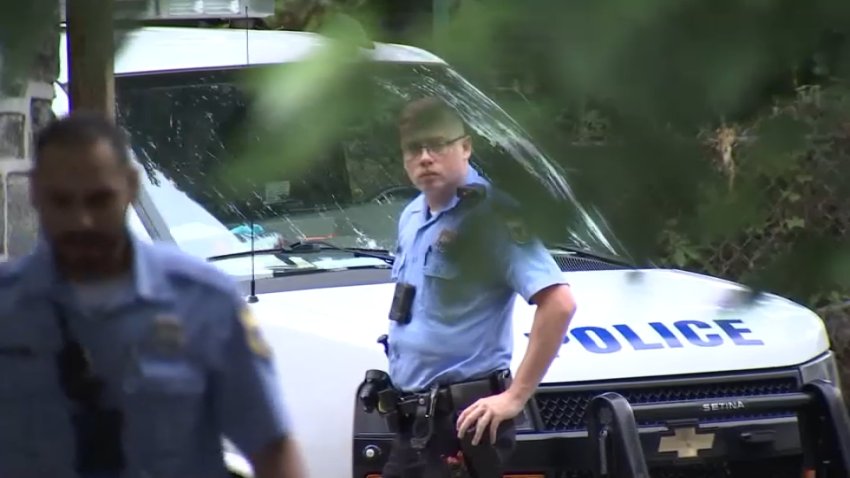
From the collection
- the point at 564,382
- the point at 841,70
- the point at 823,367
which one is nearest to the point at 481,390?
the point at 564,382

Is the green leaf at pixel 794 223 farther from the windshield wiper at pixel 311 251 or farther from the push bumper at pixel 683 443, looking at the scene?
the windshield wiper at pixel 311 251

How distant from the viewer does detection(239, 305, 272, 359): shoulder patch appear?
9.05ft

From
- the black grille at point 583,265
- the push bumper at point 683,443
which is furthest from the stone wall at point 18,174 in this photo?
the black grille at point 583,265

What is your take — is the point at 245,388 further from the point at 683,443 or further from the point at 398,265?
the point at 683,443

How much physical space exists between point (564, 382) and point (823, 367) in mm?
1005

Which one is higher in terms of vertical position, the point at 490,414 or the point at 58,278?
the point at 58,278

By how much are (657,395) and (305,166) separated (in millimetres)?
3015

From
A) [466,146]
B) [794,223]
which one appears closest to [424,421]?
[794,223]

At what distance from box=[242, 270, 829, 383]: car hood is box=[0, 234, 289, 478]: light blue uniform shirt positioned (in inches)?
57.4

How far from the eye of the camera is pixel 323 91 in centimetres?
161

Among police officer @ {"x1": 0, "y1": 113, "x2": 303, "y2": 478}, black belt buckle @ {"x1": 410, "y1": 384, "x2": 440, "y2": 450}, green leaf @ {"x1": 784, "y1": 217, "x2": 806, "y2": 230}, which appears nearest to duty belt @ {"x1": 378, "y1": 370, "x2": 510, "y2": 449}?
black belt buckle @ {"x1": 410, "y1": 384, "x2": 440, "y2": 450}

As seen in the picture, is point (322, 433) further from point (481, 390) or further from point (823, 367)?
point (823, 367)

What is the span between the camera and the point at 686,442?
172 inches

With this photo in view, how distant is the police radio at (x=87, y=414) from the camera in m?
2.68
